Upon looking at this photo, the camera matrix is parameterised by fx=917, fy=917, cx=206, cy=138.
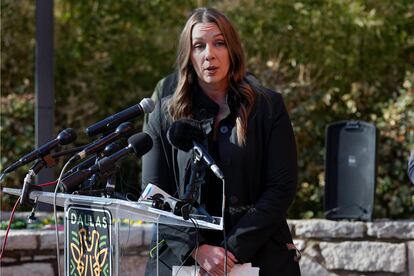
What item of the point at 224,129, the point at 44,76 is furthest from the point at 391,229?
the point at 224,129

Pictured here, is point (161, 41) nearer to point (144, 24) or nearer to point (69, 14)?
point (144, 24)

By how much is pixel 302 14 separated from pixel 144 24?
5.75ft

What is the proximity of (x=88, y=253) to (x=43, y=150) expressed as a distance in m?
0.39

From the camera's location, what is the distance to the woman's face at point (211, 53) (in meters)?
3.54

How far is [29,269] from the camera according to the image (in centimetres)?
605

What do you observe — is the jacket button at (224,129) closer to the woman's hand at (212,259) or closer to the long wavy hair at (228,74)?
the long wavy hair at (228,74)

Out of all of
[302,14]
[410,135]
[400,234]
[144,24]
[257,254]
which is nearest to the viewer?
[257,254]

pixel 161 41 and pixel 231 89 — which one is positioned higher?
pixel 161 41

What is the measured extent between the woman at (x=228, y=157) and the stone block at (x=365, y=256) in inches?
114

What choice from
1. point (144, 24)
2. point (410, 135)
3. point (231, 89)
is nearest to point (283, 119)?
point (231, 89)

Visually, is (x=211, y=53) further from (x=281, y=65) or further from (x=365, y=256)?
(x=281, y=65)

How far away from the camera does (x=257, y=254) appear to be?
343 centimetres

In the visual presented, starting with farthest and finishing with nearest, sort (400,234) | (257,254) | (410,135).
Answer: (410,135) < (400,234) < (257,254)

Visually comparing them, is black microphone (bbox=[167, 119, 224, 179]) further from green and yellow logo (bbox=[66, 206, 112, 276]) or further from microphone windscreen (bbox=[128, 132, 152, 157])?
green and yellow logo (bbox=[66, 206, 112, 276])
